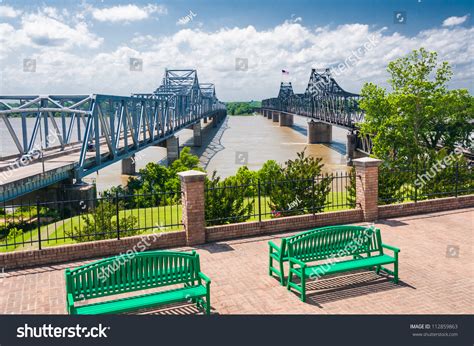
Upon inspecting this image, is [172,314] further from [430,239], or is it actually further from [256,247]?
[430,239]

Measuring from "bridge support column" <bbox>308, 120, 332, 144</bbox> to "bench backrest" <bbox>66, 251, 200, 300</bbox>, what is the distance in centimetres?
7129

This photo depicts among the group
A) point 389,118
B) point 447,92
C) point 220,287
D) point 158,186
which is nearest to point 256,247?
point 220,287

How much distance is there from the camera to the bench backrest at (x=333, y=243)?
7715mm

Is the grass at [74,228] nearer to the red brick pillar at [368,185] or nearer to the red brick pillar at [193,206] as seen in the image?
the red brick pillar at [193,206]

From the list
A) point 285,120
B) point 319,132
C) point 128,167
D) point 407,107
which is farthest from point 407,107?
point 285,120

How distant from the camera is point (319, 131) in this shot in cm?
7869

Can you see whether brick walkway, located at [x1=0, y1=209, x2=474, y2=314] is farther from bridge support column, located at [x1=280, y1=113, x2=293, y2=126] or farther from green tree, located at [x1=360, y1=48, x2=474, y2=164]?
bridge support column, located at [x1=280, y1=113, x2=293, y2=126]

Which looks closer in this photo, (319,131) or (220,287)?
(220,287)

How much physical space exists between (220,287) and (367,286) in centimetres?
243

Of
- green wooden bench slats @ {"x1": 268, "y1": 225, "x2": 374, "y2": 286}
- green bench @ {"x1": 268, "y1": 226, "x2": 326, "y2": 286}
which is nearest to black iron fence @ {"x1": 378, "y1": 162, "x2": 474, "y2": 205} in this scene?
green wooden bench slats @ {"x1": 268, "y1": 225, "x2": 374, "y2": 286}

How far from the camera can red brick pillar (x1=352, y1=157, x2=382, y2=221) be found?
39.1 ft

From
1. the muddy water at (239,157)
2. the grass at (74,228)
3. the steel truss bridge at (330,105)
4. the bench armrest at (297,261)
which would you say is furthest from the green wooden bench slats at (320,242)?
the steel truss bridge at (330,105)

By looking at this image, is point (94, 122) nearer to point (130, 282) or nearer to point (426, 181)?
point (426, 181)
